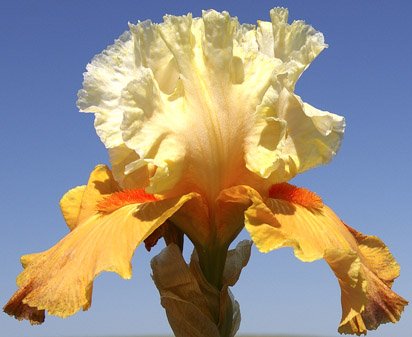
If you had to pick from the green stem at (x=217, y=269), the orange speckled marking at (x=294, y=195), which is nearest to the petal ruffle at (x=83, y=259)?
the green stem at (x=217, y=269)

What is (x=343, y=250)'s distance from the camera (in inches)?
112

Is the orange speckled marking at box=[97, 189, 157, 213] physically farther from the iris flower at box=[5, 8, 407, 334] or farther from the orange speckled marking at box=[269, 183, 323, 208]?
the orange speckled marking at box=[269, 183, 323, 208]

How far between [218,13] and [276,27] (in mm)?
350

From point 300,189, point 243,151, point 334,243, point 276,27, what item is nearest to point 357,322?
point 334,243

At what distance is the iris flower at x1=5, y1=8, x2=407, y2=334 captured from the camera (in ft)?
9.51

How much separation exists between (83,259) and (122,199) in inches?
14.7

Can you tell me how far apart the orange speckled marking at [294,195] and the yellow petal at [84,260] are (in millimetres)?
458

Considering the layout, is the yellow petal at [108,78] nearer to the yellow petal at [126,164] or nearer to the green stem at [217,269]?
the yellow petal at [126,164]

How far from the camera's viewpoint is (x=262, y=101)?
3.04 m

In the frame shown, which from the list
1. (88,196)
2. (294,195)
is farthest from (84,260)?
(294,195)

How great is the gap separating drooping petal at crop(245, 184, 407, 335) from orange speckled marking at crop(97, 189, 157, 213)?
19.9 inches

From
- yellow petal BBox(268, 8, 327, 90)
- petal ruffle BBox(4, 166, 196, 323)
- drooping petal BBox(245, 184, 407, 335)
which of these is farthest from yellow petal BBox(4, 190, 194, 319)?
yellow petal BBox(268, 8, 327, 90)

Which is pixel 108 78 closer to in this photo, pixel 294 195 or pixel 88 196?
pixel 88 196

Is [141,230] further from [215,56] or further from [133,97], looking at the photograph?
[215,56]
